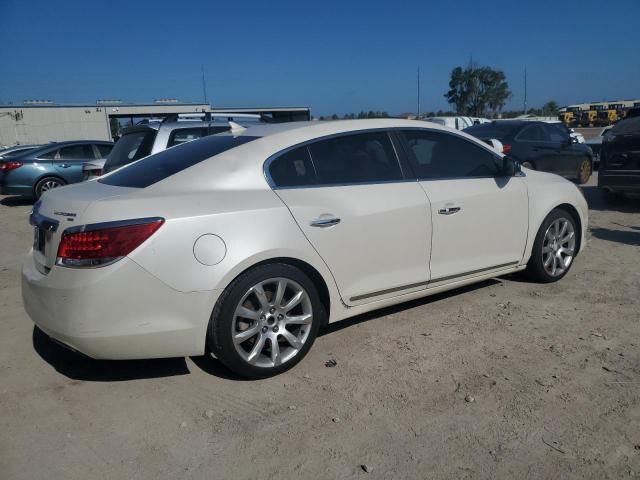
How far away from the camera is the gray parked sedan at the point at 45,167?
1240 cm

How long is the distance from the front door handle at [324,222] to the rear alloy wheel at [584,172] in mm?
10160

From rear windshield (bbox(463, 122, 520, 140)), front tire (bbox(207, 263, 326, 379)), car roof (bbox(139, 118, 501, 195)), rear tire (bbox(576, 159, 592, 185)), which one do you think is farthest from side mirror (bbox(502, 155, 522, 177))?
rear tire (bbox(576, 159, 592, 185))

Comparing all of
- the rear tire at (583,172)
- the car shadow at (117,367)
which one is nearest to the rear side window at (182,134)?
the car shadow at (117,367)

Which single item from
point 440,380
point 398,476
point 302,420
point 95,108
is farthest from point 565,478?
point 95,108

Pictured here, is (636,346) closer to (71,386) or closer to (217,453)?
(217,453)

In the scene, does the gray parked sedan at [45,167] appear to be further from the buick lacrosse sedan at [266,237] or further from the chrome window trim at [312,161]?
the chrome window trim at [312,161]

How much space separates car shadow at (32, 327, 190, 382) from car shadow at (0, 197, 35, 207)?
36.3 feet

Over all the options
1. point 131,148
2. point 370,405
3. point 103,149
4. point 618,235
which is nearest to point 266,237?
point 370,405

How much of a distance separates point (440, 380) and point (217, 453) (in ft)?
4.64

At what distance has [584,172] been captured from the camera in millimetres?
11961

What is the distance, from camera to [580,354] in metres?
3.51

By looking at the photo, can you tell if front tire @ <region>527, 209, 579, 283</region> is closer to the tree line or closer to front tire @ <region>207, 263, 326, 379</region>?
front tire @ <region>207, 263, 326, 379</region>

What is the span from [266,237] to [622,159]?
738 centimetres

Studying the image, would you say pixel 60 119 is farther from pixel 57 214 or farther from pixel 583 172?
pixel 57 214
